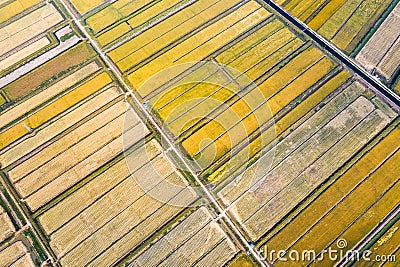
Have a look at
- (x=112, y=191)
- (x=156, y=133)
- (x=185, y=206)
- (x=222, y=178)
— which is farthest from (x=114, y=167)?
(x=222, y=178)

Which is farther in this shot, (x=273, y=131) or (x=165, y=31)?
(x=165, y=31)

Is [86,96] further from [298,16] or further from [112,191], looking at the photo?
[298,16]

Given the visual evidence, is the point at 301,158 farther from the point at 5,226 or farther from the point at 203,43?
the point at 5,226

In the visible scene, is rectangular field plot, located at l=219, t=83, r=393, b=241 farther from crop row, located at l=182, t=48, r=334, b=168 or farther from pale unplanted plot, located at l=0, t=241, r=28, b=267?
pale unplanted plot, located at l=0, t=241, r=28, b=267

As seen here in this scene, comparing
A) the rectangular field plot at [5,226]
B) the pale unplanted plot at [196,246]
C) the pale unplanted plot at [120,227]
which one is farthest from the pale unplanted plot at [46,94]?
the pale unplanted plot at [196,246]

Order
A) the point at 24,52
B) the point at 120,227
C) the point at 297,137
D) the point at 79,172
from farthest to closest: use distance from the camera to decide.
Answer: the point at 24,52 → the point at 297,137 → the point at 79,172 → the point at 120,227

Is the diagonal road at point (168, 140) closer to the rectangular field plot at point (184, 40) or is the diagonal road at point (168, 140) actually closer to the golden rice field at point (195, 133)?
the golden rice field at point (195, 133)

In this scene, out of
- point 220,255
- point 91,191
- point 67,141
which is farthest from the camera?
point 67,141

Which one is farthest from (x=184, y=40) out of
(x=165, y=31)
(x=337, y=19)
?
(x=337, y=19)
